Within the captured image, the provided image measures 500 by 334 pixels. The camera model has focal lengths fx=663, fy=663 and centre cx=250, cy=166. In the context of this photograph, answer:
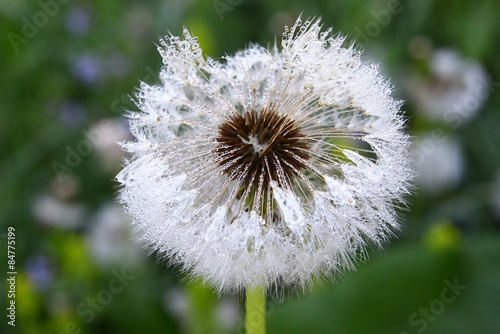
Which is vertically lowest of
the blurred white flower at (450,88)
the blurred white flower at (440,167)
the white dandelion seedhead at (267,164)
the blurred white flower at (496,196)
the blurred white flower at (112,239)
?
the white dandelion seedhead at (267,164)

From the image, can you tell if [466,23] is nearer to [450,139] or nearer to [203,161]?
[450,139]

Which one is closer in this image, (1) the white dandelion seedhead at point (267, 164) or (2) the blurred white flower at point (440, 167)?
(1) the white dandelion seedhead at point (267, 164)

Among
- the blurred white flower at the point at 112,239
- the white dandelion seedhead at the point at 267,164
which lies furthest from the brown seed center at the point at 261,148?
the blurred white flower at the point at 112,239

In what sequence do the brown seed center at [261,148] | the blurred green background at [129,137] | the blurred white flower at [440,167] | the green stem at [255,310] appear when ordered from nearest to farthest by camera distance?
A: the green stem at [255,310] < the brown seed center at [261,148] < the blurred green background at [129,137] < the blurred white flower at [440,167]

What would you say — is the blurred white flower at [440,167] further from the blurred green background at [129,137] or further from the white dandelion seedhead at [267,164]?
the white dandelion seedhead at [267,164]

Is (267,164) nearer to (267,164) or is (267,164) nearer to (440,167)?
(267,164)

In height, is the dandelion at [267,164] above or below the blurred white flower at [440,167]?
below

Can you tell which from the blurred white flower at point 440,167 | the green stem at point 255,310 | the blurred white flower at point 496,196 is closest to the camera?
the green stem at point 255,310
